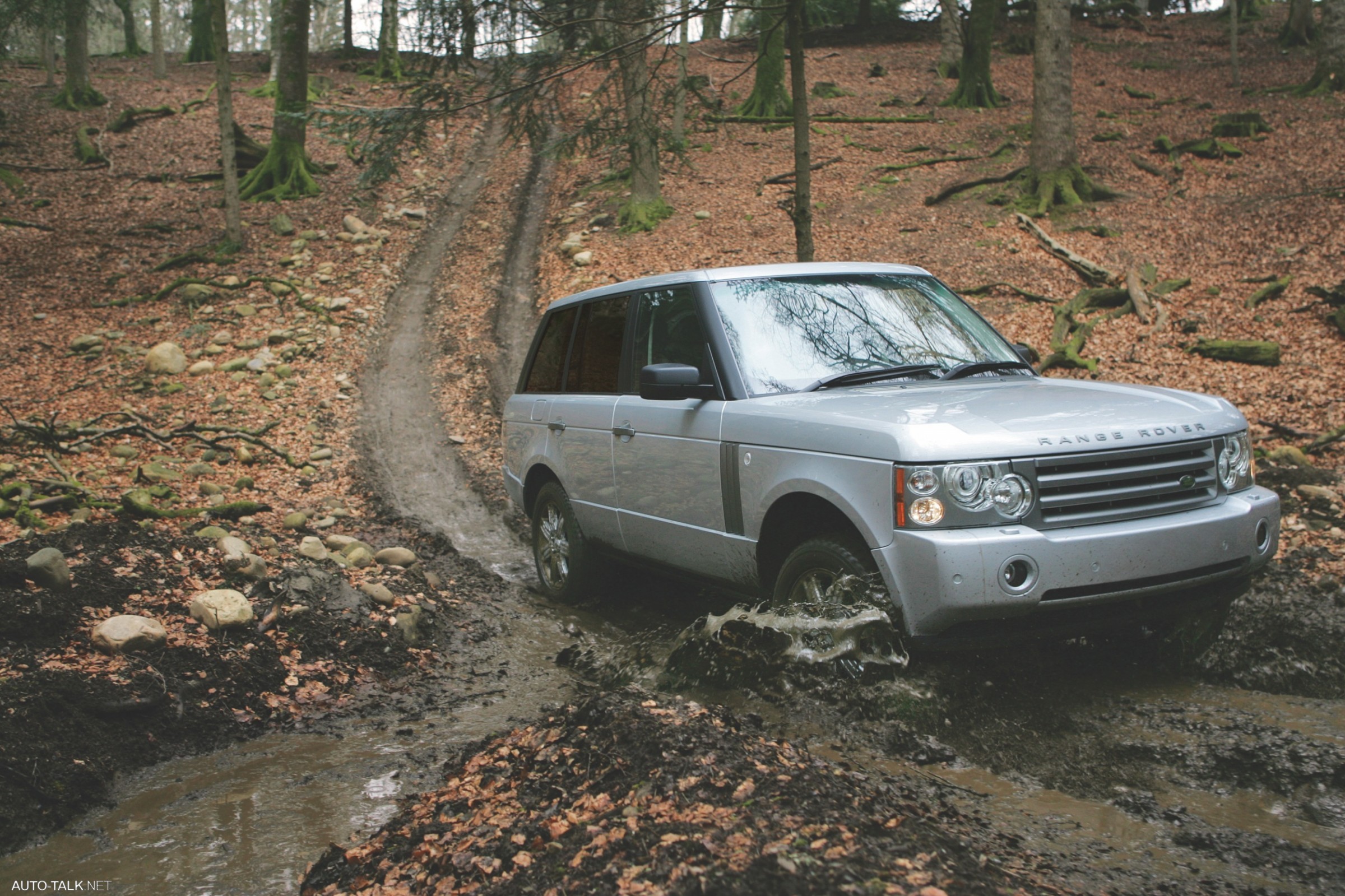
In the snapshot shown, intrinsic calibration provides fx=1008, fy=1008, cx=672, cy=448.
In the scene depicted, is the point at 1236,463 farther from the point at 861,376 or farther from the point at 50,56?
the point at 50,56

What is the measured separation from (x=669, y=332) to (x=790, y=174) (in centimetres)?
1645

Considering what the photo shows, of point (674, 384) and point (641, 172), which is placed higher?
point (641, 172)

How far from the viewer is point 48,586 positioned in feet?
17.9

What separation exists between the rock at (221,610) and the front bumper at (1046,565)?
357cm

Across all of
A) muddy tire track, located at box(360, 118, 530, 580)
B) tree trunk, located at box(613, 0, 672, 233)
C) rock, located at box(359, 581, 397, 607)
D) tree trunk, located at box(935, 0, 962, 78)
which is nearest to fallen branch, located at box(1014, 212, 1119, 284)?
tree trunk, located at box(613, 0, 672, 233)

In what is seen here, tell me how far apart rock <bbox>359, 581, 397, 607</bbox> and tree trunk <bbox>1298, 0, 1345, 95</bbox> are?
914 inches

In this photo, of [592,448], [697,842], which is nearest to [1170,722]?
[697,842]

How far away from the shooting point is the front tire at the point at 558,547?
6523 mm

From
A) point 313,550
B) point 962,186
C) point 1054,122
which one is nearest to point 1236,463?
point 313,550

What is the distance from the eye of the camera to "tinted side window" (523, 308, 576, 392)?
22.2 ft

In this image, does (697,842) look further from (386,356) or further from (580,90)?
(580,90)

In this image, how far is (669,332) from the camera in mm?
5512

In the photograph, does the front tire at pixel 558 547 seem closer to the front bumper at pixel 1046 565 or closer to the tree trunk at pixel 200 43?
the front bumper at pixel 1046 565

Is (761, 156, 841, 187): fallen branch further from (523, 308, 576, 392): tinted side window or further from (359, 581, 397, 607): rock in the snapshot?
(359, 581, 397, 607): rock
